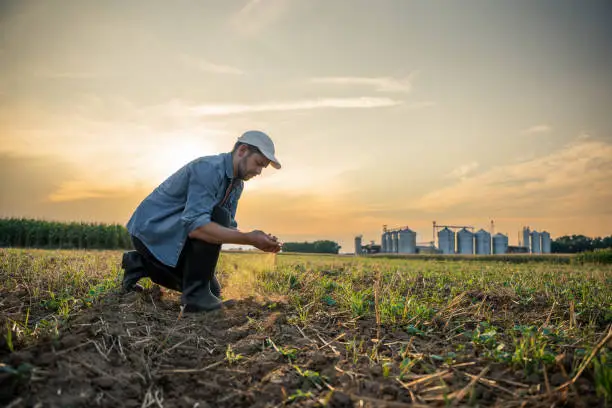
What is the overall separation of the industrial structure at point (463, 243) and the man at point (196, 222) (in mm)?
34340

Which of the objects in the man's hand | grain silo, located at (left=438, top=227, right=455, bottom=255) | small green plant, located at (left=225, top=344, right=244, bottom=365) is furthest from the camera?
grain silo, located at (left=438, top=227, right=455, bottom=255)

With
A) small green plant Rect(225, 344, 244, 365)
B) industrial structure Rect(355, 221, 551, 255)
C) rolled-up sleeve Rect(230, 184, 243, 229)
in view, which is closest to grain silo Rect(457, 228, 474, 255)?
industrial structure Rect(355, 221, 551, 255)

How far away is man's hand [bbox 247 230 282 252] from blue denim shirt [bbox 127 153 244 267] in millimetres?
363

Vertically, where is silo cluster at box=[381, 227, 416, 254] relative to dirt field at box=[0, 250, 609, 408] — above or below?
above

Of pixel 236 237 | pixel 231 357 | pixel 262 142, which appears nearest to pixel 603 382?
pixel 231 357

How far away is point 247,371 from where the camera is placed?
2443mm

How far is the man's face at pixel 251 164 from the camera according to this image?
3568 millimetres

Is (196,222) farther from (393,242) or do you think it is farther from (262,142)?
(393,242)

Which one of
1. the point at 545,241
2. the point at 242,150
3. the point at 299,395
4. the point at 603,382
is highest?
the point at 545,241

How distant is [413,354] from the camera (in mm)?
2602

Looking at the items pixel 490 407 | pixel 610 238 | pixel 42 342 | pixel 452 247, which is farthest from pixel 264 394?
pixel 610 238

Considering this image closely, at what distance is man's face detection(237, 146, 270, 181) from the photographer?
357cm

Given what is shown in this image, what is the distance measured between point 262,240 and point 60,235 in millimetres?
20681

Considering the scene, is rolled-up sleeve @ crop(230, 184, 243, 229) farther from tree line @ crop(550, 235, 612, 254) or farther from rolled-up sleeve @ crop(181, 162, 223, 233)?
tree line @ crop(550, 235, 612, 254)
